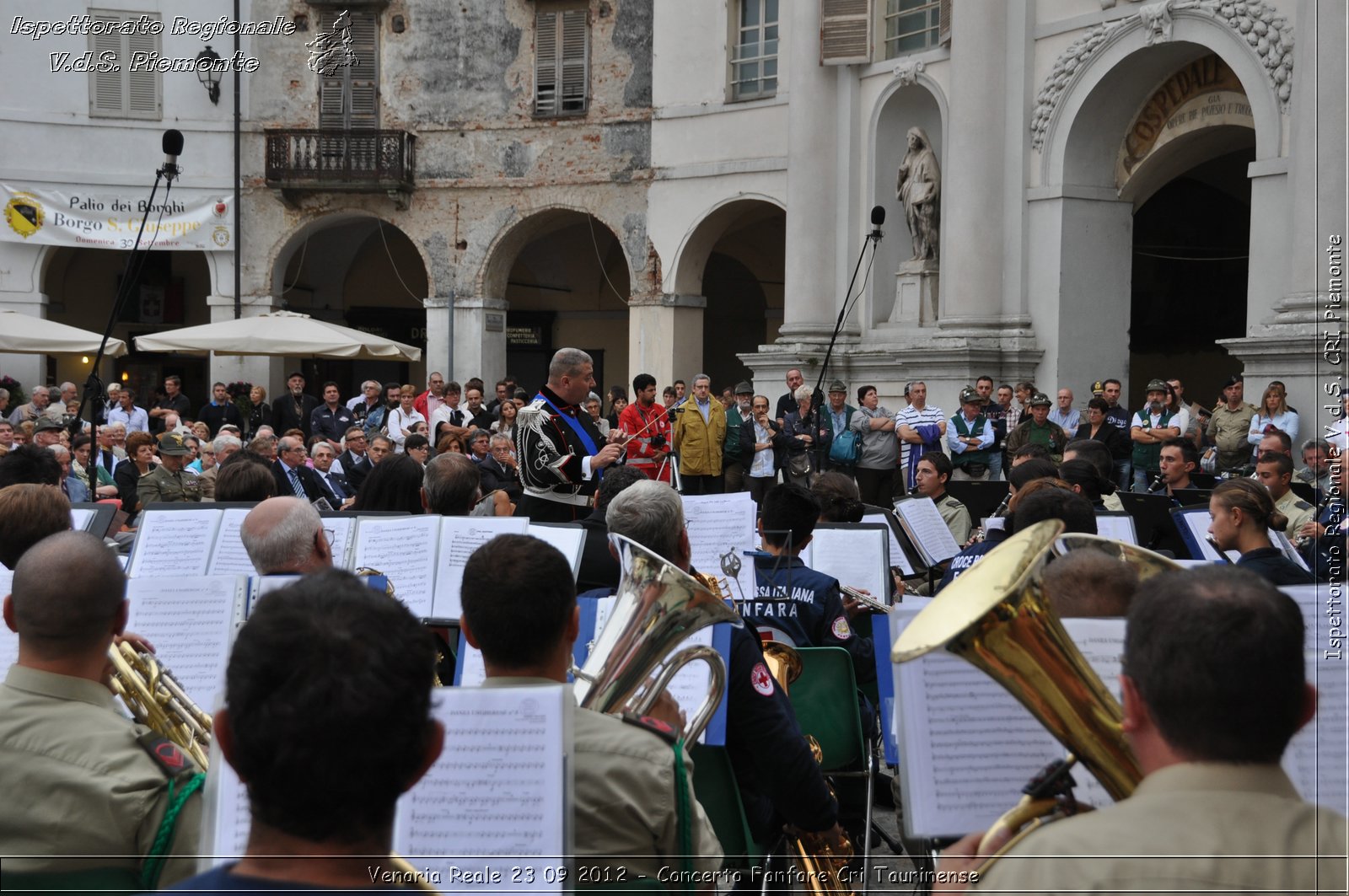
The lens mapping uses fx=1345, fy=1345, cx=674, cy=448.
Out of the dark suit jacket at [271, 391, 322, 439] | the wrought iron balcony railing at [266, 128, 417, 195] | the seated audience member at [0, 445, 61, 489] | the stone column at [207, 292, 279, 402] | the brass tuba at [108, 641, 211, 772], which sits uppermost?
the wrought iron balcony railing at [266, 128, 417, 195]

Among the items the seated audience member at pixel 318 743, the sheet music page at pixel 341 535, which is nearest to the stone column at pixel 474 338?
the sheet music page at pixel 341 535

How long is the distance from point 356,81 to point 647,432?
14.9 meters

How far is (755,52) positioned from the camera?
22.2 m

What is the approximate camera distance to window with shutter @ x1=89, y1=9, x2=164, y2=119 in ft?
82.3

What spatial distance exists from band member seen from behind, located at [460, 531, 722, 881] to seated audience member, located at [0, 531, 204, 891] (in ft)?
2.27

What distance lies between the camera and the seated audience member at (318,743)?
5.75 ft

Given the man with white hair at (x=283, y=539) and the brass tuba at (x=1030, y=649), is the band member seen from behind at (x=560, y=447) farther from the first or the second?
the brass tuba at (x=1030, y=649)

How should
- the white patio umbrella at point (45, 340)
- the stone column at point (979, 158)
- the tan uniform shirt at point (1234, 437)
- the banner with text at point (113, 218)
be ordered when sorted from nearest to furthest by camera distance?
the tan uniform shirt at point (1234, 437)
the stone column at point (979, 158)
the white patio umbrella at point (45, 340)
the banner with text at point (113, 218)

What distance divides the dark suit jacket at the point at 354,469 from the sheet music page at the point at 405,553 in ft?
20.8

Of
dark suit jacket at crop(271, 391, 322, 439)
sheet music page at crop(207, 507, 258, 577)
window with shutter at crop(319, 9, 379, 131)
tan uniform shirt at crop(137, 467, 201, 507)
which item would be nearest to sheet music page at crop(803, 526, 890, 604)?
sheet music page at crop(207, 507, 258, 577)

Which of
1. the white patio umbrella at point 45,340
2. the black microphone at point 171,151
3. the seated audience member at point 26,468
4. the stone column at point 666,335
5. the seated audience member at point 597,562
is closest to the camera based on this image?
the seated audience member at point 597,562

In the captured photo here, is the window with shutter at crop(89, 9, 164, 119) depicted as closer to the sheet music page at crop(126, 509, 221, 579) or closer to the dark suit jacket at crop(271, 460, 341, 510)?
the dark suit jacket at crop(271, 460, 341, 510)

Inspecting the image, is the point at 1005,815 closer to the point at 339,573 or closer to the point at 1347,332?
the point at 339,573

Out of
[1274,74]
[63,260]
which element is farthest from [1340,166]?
[63,260]
